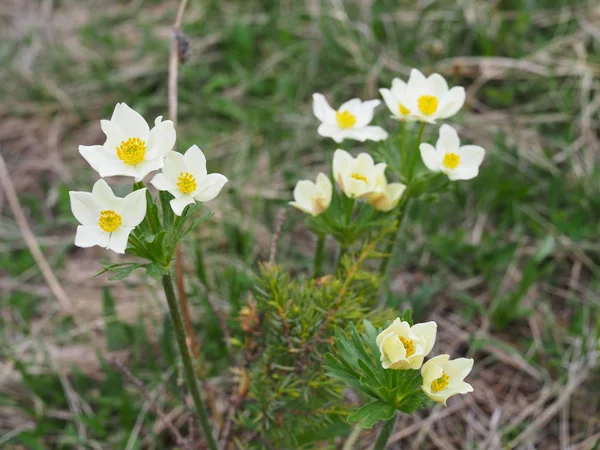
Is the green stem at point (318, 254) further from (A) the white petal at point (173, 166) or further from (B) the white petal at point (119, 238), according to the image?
(B) the white petal at point (119, 238)

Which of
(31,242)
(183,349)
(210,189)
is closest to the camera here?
(210,189)

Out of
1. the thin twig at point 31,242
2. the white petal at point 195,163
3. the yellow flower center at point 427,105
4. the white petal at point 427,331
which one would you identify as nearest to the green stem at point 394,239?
the yellow flower center at point 427,105

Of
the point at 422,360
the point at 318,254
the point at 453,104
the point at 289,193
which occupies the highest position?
the point at 453,104

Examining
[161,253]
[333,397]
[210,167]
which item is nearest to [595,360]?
[333,397]

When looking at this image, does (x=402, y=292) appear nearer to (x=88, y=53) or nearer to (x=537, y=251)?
(x=537, y=251)

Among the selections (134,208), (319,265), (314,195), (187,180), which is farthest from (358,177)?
(134,208)

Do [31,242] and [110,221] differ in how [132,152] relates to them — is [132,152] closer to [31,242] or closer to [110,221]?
[110,221]

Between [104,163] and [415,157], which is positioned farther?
[415,157]
